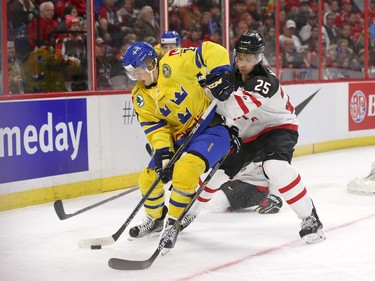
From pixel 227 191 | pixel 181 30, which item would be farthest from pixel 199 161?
pixel 181 30

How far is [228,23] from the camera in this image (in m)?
6.94

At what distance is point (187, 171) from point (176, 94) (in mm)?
393

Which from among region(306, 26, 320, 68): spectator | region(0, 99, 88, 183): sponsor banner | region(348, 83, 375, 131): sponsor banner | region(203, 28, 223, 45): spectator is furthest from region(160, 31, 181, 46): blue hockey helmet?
region(348, 83, 375, 131): sponsor banner

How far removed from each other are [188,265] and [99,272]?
14.3 inches

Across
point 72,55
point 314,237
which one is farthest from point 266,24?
point 314,237

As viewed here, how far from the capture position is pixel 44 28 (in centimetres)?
510

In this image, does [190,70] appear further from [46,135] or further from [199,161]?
[46,135]

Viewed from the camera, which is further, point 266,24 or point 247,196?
point 266,24

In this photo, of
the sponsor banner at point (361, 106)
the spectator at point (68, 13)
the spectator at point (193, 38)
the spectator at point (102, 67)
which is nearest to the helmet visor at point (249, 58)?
the spectator at point (68, 13)

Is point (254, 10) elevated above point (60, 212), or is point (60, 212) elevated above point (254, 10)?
point (254, 10)

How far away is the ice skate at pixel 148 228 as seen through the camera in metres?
3.82

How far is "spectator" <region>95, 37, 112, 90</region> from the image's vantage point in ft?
18.3

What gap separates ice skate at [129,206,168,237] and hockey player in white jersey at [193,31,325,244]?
8.1 inches

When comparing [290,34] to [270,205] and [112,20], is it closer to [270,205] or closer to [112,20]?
[112,20]
